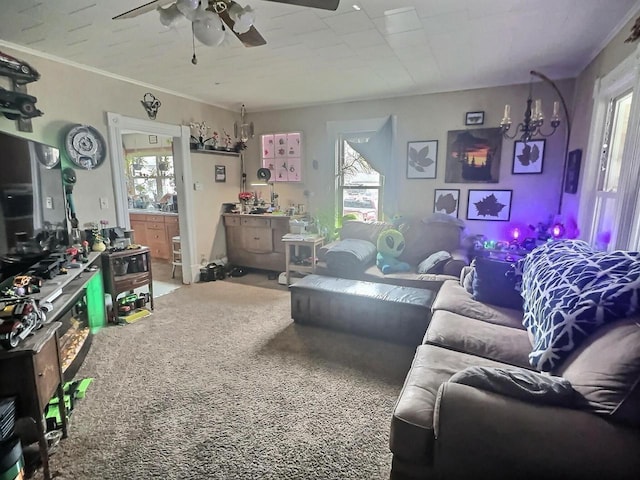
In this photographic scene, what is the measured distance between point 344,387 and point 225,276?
310 cm

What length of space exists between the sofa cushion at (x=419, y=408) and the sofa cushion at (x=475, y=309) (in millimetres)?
574

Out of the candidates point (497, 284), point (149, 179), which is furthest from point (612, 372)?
point (149, 179)

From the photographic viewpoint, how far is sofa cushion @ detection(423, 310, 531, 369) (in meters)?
1.74

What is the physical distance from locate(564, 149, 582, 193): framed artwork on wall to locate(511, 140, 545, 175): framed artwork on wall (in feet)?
0.95

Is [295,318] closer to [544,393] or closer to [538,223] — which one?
[544,393]

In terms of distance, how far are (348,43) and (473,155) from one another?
2160 mm

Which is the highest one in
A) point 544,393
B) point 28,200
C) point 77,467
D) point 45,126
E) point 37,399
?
point 45,126

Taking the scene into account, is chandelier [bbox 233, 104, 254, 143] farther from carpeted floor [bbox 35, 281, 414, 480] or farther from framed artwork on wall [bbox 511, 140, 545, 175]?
framed artwork on wall [bbox 511, 140, 545, 175]

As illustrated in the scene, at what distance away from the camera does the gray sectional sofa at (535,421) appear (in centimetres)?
102

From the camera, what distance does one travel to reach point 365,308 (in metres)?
2.82

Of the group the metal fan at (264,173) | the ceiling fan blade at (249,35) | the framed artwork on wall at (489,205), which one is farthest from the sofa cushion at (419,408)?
the metal fan at (264,173)

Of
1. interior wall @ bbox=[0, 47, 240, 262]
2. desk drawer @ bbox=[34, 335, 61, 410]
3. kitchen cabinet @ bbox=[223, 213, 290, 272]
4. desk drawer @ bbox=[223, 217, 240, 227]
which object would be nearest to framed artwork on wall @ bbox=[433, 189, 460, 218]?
kitchen cabinet @ bbox=[223, 213, 290, 272]

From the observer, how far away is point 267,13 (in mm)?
2105

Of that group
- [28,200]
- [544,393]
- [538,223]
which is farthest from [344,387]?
[538,223]
